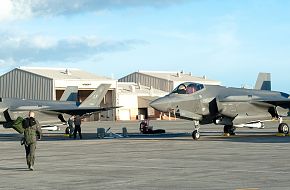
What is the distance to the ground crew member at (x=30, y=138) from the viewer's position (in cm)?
1747

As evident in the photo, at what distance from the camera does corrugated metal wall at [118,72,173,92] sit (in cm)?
12150

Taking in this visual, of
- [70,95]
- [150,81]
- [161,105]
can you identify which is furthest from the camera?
[150,81]

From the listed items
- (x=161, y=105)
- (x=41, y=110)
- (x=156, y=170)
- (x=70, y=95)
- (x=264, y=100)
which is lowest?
(x=156, y=170)

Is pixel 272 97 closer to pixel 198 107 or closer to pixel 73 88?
pixel 198 107

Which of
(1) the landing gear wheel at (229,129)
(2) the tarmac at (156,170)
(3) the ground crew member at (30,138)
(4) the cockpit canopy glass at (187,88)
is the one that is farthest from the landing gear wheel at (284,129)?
(3) the ground crew member at (30,138)

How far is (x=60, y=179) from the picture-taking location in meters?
14.8

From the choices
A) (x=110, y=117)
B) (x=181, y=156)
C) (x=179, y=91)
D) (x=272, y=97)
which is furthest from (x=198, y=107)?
(x=110, y=117)

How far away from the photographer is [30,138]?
57.8 ft

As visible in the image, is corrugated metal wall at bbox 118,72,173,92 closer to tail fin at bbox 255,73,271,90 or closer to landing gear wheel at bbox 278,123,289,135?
tail fin at bbox 255,73,271,90

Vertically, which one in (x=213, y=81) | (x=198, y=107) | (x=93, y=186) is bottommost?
(x=93, y=186)

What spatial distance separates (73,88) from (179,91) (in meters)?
23.0

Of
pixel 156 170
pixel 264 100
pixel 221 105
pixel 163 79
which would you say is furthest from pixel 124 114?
pixel 156 170

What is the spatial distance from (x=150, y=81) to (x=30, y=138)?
354 feet

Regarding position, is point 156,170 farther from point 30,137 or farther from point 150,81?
point 150,81
